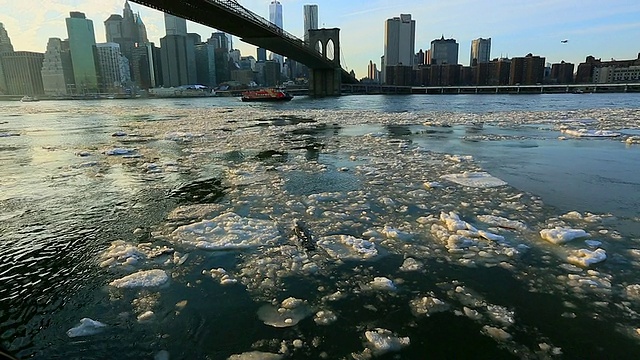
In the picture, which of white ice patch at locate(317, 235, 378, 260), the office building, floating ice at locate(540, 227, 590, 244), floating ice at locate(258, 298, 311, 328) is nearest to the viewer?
floating ice at locate(258, 298, 311, 328)

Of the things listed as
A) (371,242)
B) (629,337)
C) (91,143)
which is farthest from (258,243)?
(91,143)

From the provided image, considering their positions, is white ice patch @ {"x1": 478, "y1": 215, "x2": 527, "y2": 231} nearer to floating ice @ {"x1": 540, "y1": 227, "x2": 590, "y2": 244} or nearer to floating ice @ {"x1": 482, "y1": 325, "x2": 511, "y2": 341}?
floating ice @ {"x1": 540, "y1": 227, "x2": 590, "y2": 244}

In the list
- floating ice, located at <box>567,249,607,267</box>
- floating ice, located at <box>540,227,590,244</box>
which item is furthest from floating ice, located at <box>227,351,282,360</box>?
floating ice, located at <box>540,227,590,244</box>

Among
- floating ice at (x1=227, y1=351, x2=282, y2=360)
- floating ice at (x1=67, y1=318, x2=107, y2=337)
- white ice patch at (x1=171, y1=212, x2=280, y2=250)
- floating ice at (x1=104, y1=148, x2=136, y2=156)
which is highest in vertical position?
floating ice at (x1=104, y1=148, x2=136, y2=156)

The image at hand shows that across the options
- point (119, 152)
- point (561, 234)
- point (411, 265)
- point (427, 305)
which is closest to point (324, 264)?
point (411, 265)

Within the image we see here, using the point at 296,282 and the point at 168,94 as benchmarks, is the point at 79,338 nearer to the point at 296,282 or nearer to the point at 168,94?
the point at 296,282

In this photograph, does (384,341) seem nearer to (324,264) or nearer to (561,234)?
(324,264)
